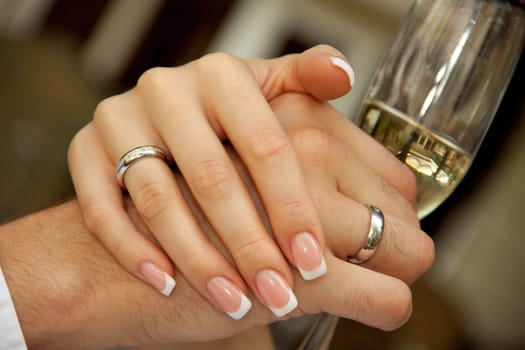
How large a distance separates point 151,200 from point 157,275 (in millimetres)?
76

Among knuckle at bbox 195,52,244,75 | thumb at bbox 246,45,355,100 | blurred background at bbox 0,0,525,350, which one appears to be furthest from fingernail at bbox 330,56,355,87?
blurred background at bbox 0,0,525,350

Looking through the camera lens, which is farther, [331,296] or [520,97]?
[520,97]

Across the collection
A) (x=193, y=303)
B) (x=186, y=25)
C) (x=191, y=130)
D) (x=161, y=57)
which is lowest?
(x=161, y=57)

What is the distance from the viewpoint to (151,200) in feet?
1.98

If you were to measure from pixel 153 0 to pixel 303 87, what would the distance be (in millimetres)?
2336

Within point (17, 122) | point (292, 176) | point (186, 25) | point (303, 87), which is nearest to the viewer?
point (292, 176)

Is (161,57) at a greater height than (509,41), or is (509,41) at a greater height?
(509,41)

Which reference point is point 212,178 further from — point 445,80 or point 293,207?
point 445,80

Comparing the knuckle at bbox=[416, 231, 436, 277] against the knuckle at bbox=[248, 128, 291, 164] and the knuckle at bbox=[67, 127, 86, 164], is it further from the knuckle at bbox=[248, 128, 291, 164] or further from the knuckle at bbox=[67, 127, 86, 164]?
the knuckle at bbox=[67, 127, 86, 164]

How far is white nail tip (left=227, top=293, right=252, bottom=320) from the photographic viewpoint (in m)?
0.58

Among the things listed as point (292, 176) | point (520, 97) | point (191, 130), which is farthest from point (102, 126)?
point (520, 97)

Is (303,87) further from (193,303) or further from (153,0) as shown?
(153,0)

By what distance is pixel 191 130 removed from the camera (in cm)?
60

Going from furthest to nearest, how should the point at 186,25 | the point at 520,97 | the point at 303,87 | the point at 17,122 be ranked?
the point at 186,25, the point at 17,122, the point at 520,97, the point at 303,87
